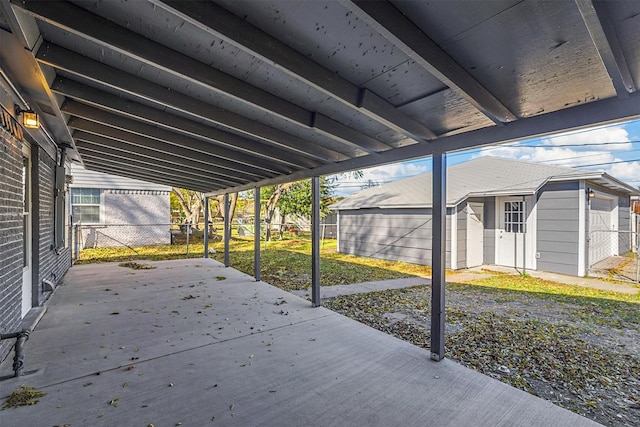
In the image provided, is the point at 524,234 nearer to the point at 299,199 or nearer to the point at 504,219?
the point at 504,219

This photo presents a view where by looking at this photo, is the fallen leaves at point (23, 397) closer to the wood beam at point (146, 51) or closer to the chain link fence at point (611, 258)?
the wood beam at point (146, 51)

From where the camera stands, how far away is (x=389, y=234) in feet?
35.3

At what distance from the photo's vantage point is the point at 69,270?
8.09 meters

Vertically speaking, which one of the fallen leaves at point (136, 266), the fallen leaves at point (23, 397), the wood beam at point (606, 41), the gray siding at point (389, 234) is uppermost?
the wood beam at point (606, 41)

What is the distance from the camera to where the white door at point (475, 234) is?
365 inches

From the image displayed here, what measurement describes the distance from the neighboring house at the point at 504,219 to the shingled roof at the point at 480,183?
0.03 meters

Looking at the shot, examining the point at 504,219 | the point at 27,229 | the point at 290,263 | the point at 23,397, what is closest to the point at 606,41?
the point at 23,397

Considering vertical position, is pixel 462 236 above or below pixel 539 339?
above

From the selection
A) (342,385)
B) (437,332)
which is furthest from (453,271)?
(342,385)

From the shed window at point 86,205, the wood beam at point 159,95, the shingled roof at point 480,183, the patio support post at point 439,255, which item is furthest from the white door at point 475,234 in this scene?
the shed window at point 86,205

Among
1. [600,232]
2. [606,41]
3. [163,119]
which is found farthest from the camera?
[600,232]

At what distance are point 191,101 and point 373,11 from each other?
232cm

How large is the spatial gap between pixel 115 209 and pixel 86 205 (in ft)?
3.12

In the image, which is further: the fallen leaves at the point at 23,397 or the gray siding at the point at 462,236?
the gray siding at the point at 462,236
